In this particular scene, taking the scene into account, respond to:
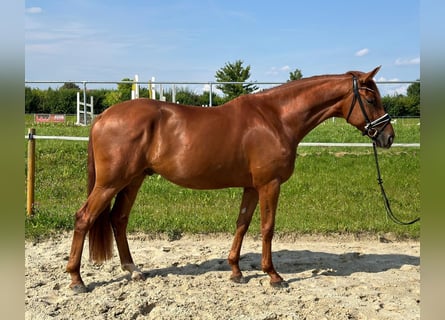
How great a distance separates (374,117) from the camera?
420 cm

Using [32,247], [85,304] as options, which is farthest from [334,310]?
[32,247]

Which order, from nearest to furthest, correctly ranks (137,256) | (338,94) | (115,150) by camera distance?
(115,150), (338,94), (137,256)

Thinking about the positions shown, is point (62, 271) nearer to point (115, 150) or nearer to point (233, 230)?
point (115, 150)

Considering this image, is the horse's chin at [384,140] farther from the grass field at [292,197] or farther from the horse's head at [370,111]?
the grass field at [292,197]

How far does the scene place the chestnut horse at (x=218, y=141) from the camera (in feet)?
13.3

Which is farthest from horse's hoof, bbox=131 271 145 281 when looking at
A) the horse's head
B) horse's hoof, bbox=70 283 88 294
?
the horse's head

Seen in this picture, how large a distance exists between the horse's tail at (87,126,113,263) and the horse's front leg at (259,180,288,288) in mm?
1575

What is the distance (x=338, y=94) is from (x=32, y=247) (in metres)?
4.30

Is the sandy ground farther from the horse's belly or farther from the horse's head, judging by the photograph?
the horse's head

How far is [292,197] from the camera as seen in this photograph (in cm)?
802

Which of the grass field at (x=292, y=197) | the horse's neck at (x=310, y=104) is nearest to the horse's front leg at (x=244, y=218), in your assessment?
the horse's neck at (x=310, y=104)

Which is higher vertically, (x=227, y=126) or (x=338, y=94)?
(x=338, y=94)

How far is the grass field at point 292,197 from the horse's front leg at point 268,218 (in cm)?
189

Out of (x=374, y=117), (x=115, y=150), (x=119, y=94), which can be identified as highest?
(x=119, y=94)
